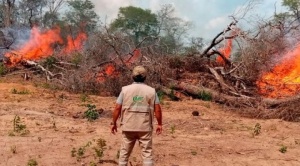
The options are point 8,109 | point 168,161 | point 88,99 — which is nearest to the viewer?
point 168,161

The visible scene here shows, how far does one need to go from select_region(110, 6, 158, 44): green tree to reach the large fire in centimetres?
1627

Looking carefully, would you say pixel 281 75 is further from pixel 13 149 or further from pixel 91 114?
pixel 13 149

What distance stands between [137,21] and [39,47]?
63.4 feet

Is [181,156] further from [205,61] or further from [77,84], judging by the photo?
[205,61]

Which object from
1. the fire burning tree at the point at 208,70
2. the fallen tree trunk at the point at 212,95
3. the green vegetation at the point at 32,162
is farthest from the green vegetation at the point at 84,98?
the green vegetation at the point at 32,162

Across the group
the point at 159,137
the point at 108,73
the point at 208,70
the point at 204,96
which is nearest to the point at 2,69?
the point at 108,73

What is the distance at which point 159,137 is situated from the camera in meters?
7.71

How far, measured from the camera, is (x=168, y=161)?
6254 millimetres

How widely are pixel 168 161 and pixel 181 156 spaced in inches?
13.0

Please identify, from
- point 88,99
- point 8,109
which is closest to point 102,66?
A: point 88,99

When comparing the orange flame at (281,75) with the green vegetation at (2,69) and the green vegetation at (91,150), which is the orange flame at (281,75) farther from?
the green vegetation at (2,69)

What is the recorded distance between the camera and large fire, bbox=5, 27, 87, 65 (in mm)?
17875

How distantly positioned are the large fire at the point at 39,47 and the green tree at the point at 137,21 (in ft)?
53.4

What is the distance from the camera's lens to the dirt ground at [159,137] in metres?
6.24
